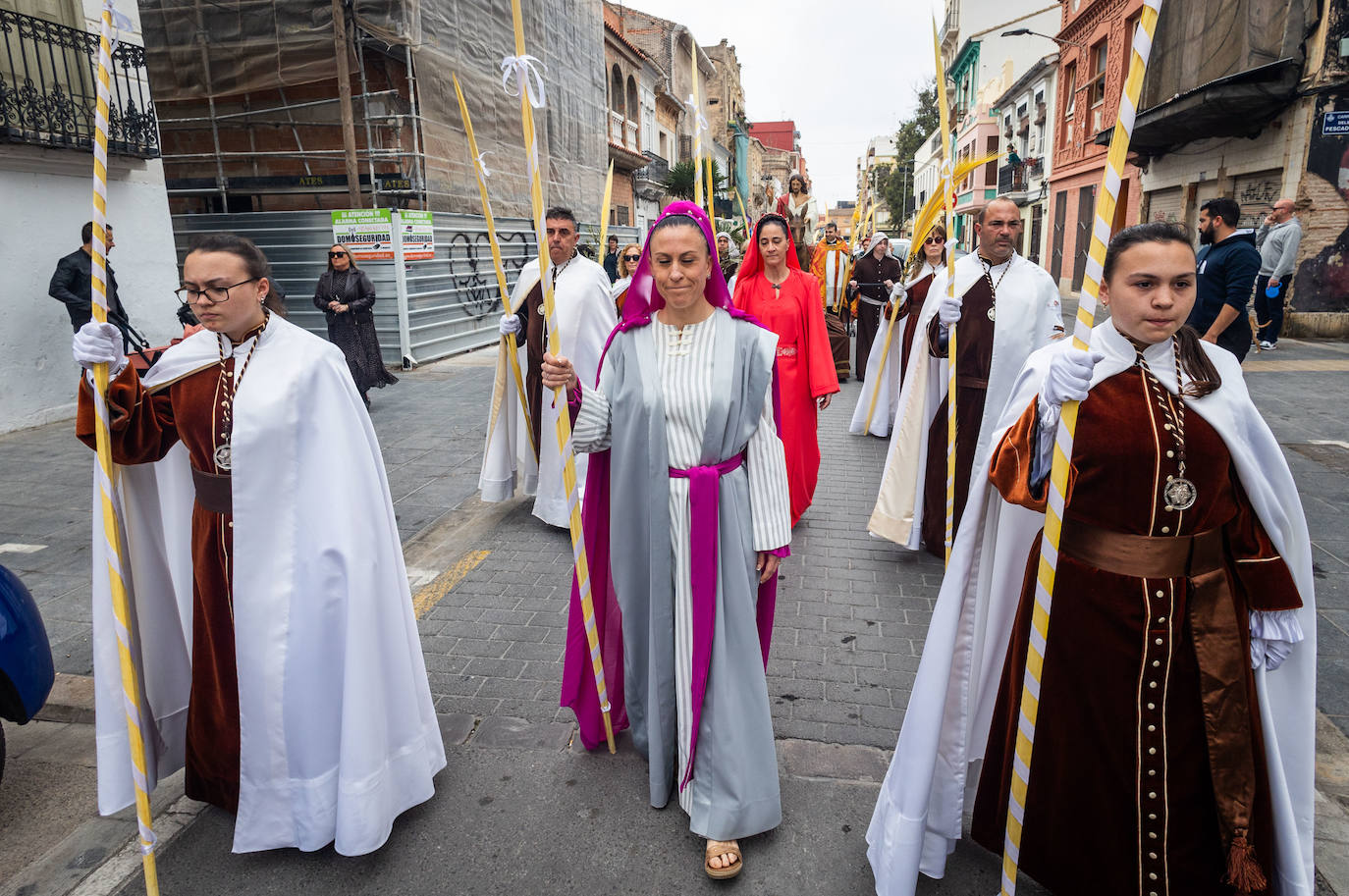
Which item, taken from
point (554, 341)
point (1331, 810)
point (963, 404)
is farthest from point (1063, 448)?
point (963, 404)

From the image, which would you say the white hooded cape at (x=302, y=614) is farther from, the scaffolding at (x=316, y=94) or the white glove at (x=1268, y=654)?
the scaffolding at (x=316, y=94)

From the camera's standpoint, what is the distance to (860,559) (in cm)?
538

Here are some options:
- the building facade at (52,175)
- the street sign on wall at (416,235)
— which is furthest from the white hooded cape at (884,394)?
the building facade at (52,175)

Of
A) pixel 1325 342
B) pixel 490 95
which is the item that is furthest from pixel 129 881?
pixel 1325 342

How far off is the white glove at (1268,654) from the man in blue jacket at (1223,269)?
4.42 metres

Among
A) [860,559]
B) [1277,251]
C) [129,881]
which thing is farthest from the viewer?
[1277,251]

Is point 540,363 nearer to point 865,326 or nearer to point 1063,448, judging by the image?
point 1063,448

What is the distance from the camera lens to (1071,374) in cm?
200

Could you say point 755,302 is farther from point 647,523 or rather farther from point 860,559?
point 647,523

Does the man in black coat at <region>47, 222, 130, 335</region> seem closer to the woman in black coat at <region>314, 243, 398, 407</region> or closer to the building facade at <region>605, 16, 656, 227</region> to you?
the woman in black coat at <region>314, 243, 398, 407</region>

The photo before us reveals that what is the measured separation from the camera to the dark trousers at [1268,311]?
1274 centimetres

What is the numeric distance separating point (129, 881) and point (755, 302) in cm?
456

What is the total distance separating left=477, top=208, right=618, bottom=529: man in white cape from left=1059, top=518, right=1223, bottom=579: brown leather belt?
148 inches

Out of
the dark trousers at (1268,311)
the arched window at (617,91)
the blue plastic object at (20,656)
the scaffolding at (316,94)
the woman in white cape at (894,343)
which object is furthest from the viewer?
the arched window at (617,91)
